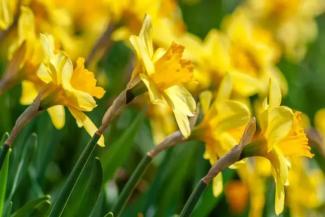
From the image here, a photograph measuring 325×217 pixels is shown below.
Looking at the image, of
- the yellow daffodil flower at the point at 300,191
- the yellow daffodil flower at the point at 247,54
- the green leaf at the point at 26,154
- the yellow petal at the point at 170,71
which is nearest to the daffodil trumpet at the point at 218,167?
the yellow petal at the point at 170,71

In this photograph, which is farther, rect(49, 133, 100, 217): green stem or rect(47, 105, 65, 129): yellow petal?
rect(47, 105, 65, 129): yellow petal

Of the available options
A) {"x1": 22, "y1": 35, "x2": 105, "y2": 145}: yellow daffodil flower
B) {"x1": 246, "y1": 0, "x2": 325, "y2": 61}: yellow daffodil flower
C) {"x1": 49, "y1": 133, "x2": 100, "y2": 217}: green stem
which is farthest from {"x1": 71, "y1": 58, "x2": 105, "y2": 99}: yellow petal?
{"x1": 246, "y1": 0, "x2": 325, "y2": 61}: yellow daffodil flower

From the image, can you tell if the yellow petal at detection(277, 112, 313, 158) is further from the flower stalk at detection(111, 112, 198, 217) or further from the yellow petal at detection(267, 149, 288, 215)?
the flower stalk at detection(111, 112, 198, 217)

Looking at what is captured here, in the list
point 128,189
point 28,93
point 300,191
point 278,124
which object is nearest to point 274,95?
point 278,124

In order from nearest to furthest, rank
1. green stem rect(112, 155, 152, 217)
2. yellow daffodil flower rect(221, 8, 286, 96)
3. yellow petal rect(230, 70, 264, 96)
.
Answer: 1. green stem rect(112, 155, 152, 217)
2. yellow petal rect(230, 70, 264, 96)
3. yellow daffodil flower rect(221, 8, 286, 96)

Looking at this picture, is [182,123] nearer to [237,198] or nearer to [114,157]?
[114,157]

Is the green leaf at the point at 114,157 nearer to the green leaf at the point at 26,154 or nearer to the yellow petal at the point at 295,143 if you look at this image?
the green leaf at the point at 26,154

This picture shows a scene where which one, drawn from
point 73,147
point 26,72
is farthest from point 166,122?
point 26,72
